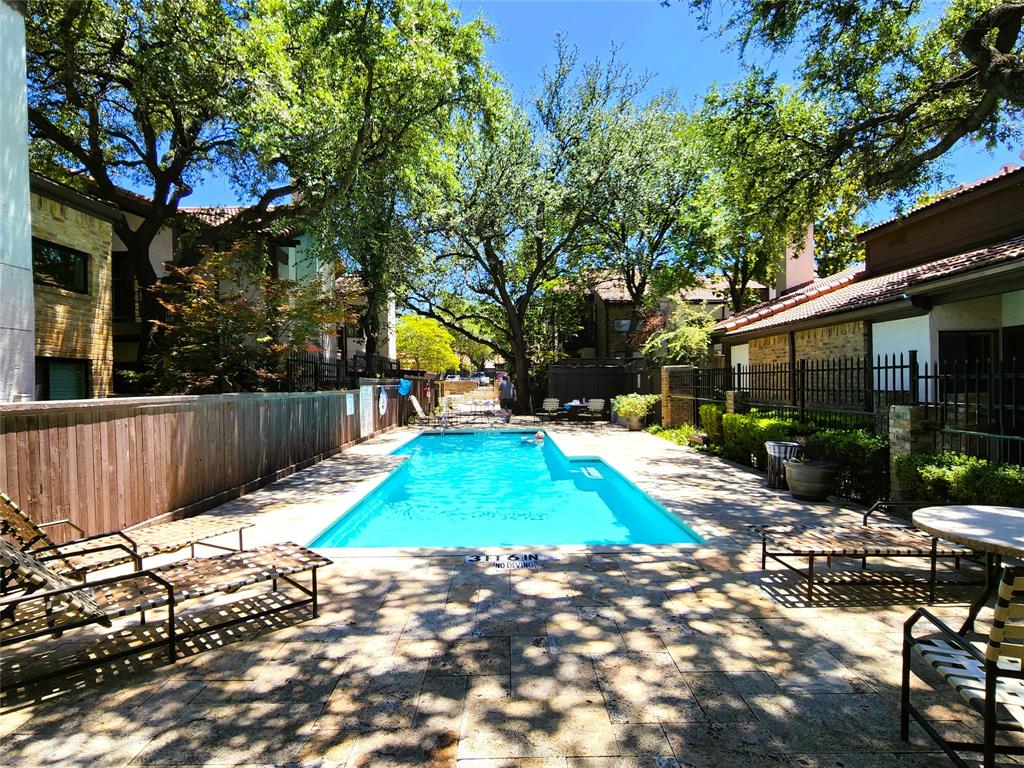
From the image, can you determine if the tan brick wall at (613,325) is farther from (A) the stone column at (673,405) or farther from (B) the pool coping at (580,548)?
(B) the pool coping at (580,548)

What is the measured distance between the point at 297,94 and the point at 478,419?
45.4 ft

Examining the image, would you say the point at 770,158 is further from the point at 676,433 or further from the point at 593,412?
the point at 593,412

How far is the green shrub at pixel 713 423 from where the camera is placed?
12.0 m

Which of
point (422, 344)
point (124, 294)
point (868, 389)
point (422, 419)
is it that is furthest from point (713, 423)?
point (422, 344)

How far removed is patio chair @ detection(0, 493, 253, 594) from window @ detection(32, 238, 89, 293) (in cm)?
821

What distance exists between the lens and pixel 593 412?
22625 mm

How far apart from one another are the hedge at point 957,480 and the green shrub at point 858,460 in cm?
49

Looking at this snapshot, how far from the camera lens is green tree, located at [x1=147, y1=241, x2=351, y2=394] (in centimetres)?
A: 877

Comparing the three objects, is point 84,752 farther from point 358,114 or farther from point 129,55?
point 129,55

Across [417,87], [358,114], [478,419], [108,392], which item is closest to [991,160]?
[417,87]

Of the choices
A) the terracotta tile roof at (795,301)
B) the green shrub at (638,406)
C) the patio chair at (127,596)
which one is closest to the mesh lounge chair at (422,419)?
the green shrub at (638,406)

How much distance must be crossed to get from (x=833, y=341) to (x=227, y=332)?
13.4 m

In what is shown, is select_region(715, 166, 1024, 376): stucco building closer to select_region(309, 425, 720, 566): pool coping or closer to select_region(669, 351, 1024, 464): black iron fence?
select_region(669, 351, 1024, 464): black iron fence

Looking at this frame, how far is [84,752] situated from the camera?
243cm
